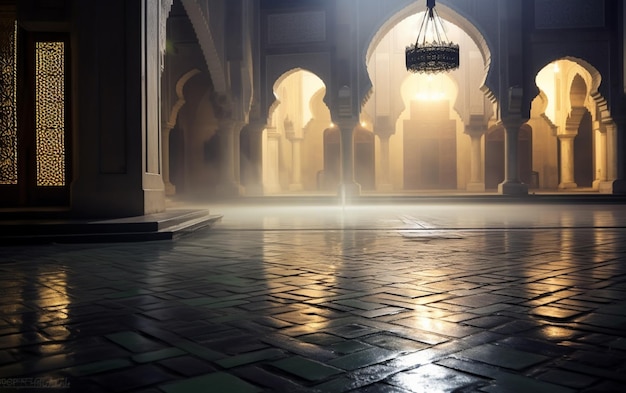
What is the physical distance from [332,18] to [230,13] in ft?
10.3

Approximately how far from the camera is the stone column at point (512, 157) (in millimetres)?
16953

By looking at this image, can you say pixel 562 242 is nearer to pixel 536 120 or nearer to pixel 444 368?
pixel 444 368

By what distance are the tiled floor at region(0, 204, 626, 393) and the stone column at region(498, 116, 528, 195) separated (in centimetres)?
1243

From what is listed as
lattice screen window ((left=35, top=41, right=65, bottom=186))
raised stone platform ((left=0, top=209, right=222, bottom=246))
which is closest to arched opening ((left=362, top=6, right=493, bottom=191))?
lattice screen window ((left=35, top=41, right=65, bottom=186))

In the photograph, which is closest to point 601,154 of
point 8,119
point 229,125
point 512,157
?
point 512,157

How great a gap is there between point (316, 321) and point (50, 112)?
6.62 metres

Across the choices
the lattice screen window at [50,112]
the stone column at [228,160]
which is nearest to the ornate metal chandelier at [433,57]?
the stone column at [228,160]

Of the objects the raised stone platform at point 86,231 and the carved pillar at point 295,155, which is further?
the carved pillar at point 295,155

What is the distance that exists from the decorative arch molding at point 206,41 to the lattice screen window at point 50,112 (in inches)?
205

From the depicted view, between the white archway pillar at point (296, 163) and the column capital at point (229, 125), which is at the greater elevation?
the column capital at point (229, 125)

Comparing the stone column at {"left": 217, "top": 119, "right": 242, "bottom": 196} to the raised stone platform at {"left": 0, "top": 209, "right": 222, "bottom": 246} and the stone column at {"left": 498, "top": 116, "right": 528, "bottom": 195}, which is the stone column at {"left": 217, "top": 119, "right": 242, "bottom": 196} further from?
the raised stone platform at {"left": 0, "top": 209, "right": 222, "bottom": 246}

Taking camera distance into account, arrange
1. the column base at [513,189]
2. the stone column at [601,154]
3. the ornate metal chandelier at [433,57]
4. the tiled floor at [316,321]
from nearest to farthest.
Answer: the tiled floor at [316,321] → the ornate metal chandelier at [433,57] → the column base at [513,189] → the stone column at [601,154]

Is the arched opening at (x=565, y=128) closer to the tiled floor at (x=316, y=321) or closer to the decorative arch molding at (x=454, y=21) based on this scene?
the decorative arch molding at (x=454, y=21)

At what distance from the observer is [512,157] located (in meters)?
17.2
